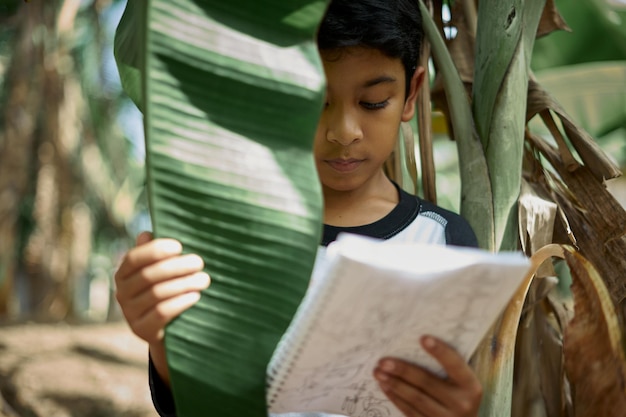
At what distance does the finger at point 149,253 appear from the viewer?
48 centimetres

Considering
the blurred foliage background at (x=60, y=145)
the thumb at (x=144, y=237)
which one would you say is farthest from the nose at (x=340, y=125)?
the blurred foliage background at (x=60, y=145)

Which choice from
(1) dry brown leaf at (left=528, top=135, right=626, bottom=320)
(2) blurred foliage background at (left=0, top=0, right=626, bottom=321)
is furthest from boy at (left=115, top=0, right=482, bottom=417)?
(2) blurred foliage background at (left=0, top=0, right=626, bottom=321)

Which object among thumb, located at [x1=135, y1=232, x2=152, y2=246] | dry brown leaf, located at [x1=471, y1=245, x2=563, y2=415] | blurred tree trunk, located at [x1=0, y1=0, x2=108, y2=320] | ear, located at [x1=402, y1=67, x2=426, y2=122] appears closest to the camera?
thumb, located at [x1=135, y1=232, x2=152, y2=246]

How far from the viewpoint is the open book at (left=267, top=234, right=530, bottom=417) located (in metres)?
0.44

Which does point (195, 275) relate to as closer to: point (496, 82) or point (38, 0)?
point (496, 82)

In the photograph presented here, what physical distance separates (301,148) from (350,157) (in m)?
0.33

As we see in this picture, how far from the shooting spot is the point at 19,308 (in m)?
6.29

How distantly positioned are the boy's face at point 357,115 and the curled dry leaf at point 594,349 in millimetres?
247

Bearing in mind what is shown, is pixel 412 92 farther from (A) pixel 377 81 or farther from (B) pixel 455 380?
(B) pixel 455 380

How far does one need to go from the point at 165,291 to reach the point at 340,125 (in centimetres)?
34

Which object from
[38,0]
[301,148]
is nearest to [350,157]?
[301,148]

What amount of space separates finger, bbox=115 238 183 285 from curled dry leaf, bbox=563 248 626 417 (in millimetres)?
399

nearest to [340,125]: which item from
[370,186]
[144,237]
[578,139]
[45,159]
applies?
[370,186]

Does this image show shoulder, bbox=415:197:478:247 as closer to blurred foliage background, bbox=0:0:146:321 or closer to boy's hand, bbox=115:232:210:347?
boy's hand, bbox=115:232:210:347
